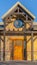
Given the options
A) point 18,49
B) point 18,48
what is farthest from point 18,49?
point 18,48

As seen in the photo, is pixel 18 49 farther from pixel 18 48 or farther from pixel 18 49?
pixel 18 48

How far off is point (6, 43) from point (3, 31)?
2.03 m

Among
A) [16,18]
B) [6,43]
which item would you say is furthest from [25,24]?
[6,43]

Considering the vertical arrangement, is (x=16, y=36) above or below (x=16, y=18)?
below

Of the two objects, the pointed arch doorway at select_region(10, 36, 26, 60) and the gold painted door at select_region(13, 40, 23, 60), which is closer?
the pointed arch doorway at select_region(10, 36, 26, 60)

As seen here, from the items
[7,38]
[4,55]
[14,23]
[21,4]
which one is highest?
[21,4]

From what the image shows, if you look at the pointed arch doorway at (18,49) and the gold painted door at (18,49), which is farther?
the gold painted door at (18,49)

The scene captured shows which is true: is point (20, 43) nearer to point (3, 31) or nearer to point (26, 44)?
point (26, 44)

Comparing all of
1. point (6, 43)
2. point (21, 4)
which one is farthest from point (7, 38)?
point (21, 4)

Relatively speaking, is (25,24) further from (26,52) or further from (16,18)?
(26,52)

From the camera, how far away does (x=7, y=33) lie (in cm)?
2286

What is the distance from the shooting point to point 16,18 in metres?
24.2

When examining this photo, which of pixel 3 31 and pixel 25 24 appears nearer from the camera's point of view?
pixel 3 31

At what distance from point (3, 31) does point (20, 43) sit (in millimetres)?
2915
